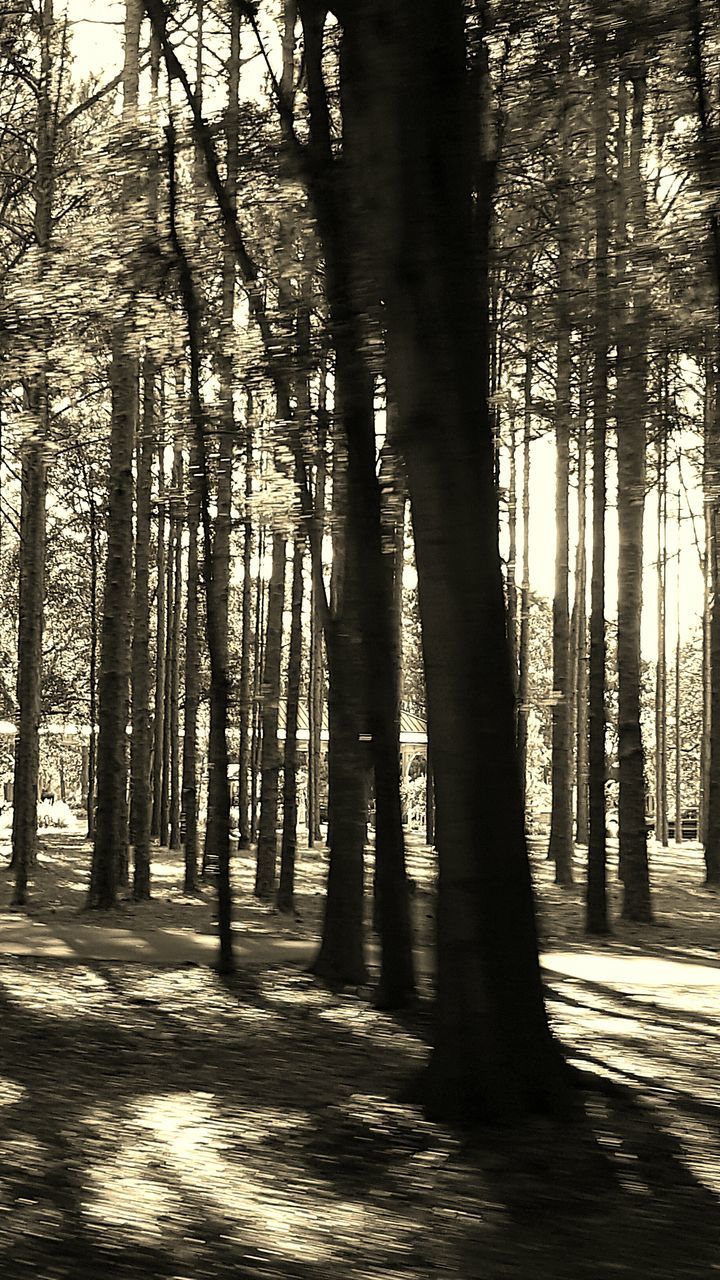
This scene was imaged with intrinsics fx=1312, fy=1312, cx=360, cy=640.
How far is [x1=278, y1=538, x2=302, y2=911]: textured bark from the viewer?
14750 mm

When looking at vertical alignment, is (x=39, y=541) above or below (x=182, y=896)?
above

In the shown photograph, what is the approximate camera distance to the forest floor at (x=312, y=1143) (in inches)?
156

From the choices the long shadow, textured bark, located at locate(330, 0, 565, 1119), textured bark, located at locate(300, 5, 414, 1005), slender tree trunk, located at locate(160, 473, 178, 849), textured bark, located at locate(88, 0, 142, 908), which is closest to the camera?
the long shadow

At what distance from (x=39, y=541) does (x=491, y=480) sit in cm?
1294

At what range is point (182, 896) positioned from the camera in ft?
58.3

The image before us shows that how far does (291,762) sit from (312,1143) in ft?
31.1

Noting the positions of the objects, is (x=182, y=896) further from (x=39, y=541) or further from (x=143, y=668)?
(x=39, y=541)

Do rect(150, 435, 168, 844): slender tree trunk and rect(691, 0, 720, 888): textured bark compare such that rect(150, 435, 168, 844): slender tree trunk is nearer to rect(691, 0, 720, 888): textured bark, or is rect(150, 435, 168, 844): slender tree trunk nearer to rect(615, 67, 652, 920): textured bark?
rect(691, 0, 720, 888): textured bark

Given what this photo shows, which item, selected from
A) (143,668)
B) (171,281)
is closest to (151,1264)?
(171,281)

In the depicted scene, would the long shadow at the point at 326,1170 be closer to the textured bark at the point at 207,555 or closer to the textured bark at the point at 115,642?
the textured bark at the point at 207,555

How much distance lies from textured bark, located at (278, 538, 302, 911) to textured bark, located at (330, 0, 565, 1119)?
7.91 m

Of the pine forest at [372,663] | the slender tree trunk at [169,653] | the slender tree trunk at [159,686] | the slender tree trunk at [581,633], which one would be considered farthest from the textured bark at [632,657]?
the slender tree trunk at [169,653]

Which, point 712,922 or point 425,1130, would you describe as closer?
point 425,1130

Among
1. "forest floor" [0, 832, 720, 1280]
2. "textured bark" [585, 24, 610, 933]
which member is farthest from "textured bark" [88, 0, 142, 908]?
"textured bark" [585, 24, 610, 933]
